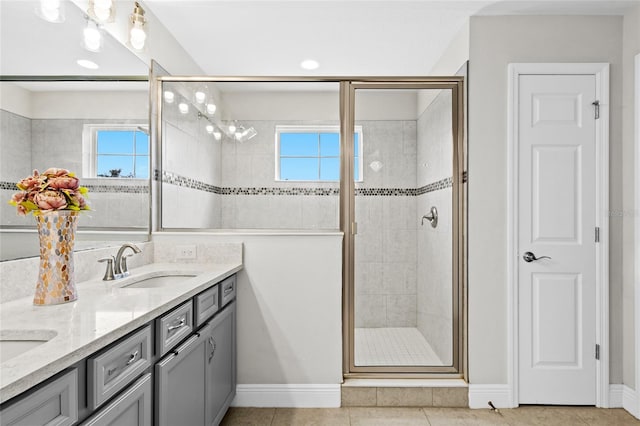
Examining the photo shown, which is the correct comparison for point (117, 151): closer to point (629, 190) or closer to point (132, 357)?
point (132, 357)

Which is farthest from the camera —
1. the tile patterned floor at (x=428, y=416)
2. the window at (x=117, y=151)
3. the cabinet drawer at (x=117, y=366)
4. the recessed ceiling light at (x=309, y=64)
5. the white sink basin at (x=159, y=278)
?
the recessed ceiling light at (x=309, y=64)

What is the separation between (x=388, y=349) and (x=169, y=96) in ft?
7.58

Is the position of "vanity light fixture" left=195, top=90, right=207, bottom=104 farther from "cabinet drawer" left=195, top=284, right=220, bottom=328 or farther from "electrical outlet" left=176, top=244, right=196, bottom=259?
"cabinet drawer" left=195, top=284, right=220, bottom=328

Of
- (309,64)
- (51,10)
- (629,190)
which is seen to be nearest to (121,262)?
(51,10)

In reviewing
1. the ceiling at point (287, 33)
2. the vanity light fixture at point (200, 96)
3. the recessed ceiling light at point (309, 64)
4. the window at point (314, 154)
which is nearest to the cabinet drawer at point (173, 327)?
the ceiling at point (287, 33)

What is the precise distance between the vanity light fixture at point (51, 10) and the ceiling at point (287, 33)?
0.08ft

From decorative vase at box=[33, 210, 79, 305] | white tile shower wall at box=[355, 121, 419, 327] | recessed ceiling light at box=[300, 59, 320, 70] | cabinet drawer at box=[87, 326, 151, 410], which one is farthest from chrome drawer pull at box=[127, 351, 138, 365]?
recessed ceiling light at box=[300, 59, 320, 70]

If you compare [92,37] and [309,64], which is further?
[309,64]

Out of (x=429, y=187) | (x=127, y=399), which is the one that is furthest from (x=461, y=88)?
(x=127, y=399)

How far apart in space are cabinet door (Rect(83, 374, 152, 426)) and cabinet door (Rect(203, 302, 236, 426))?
0.60m

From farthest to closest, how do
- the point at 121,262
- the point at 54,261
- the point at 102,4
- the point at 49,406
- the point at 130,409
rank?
1. the point at 121,262
2. the point at 102,4
3. the point at 54,261
4. the point at 130,409
5. the point at 49,406

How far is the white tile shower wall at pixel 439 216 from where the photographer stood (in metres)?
2.75

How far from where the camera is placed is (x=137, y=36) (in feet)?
7.28

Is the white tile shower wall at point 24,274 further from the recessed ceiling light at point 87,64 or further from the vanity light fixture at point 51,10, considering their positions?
the vanity light fixture at point 51,10
